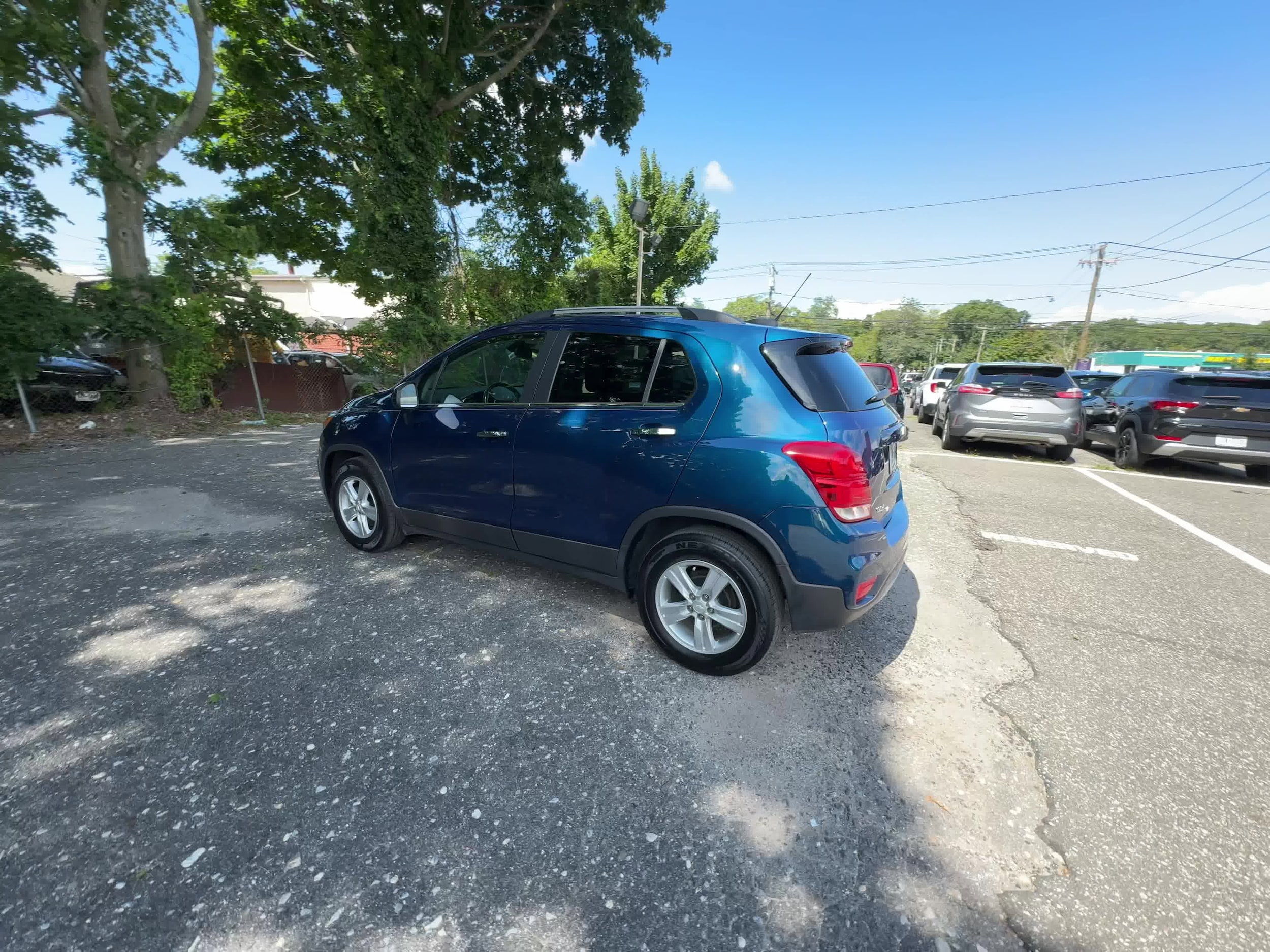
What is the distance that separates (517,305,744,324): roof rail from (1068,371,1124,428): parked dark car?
873 cm

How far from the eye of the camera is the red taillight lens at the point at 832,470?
7.59 feet

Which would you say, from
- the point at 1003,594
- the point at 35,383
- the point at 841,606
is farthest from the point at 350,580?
the point at 35,383

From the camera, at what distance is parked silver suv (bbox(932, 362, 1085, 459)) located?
812 centimetres

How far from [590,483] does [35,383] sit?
11.2 meters

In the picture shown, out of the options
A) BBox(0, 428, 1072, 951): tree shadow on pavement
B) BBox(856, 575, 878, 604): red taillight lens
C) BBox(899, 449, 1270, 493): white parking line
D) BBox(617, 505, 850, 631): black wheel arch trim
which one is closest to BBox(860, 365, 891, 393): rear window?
BBox(899, 449, 1270, 493): white parking line

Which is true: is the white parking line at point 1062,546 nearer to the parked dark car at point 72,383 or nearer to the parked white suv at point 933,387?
the parked white suv at point 933,387

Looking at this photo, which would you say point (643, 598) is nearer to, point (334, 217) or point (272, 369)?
point (272, 369)

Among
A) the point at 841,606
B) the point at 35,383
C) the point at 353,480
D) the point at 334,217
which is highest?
the point at 334,217

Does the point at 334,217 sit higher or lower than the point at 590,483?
higher

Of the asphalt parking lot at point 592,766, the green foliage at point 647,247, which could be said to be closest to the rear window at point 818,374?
the asphalt parking lot at point 592,766

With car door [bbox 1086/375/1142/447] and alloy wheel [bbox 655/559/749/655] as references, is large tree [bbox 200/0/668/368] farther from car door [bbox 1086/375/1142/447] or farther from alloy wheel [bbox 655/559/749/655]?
car door [bbox 1086/375/1142/447]

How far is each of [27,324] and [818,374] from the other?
1118 centimetres

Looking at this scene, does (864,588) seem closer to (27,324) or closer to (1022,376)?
(1022,376)

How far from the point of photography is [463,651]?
283 centimetres
